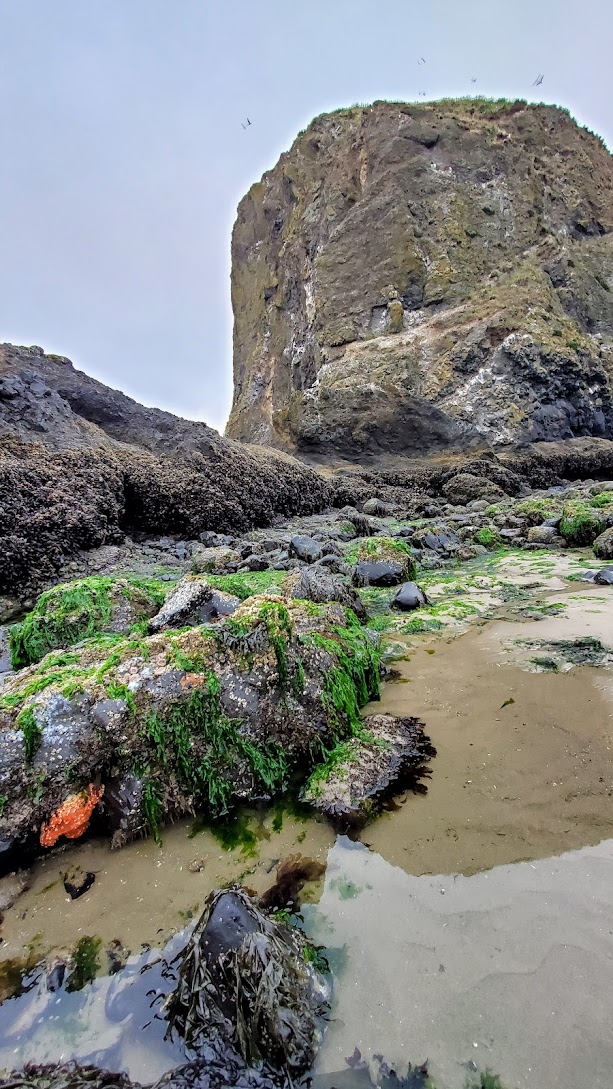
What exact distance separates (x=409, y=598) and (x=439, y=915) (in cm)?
330

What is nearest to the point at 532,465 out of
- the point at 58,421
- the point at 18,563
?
the point at 58,421

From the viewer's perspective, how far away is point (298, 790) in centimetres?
224

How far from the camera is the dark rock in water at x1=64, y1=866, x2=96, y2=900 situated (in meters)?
1.76

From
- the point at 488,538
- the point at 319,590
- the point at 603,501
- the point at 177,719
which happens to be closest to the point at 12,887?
the point at 177,719

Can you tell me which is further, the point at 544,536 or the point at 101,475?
A: the point at 101,475

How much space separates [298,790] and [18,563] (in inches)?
221

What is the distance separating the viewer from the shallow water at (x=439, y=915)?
1.19 metres

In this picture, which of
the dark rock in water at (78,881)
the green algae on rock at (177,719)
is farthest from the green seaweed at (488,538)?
the dark rock in water at (78,881)

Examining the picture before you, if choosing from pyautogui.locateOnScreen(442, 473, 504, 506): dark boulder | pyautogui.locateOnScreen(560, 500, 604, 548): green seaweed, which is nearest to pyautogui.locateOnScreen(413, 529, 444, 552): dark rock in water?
pyautogui.locateOnScreen(560, 500, 604, 548): green seaweed

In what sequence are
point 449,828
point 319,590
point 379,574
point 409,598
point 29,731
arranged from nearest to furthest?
point 449,828, point 29,731, point 319,590, point 409,598, point 379,574

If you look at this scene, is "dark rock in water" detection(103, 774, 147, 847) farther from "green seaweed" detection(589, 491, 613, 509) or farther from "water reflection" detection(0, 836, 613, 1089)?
"green seaweed" detection(589, 491, 613, 509)

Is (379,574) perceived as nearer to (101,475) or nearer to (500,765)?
(500,765)

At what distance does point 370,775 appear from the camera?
2203 millimetres

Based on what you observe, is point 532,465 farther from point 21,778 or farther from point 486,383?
point 21,778
